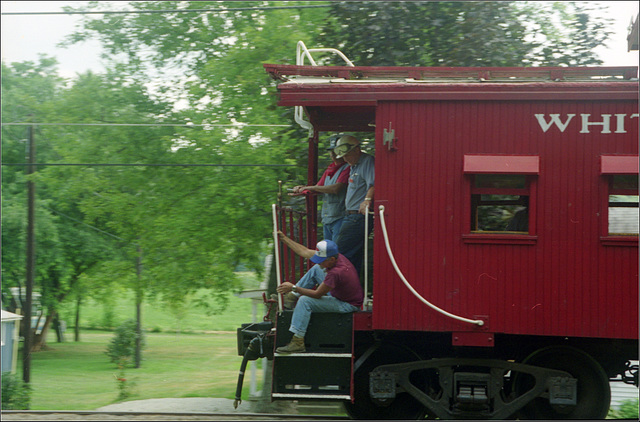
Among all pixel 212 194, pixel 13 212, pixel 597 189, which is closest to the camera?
pixel 597 189

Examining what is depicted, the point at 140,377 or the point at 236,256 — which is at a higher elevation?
the point at 236,256

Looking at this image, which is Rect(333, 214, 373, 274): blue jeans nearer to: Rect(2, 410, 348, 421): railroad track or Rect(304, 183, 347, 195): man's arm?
Rect(304, 183, 347, 195): man's arm

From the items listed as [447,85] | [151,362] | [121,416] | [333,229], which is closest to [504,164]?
[447,85]

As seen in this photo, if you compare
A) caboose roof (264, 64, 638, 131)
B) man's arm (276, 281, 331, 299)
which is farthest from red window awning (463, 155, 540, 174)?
man's arm (276, 281, 331, 299)

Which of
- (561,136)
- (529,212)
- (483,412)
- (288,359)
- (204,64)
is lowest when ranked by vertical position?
(483,412)

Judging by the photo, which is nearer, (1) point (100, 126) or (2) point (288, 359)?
(2) point (288, 359)

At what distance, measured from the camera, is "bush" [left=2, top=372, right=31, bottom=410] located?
13.9 metres

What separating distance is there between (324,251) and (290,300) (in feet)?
3.24

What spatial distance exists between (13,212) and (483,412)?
58.4ft

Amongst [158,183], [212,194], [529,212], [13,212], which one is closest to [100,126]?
[158,183]

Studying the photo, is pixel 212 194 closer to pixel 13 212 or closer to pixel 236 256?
pixel 236 256

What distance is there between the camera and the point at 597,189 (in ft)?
22.3

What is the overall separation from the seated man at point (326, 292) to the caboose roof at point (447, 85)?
58.2 inches

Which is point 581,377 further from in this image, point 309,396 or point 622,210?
point 309,396
